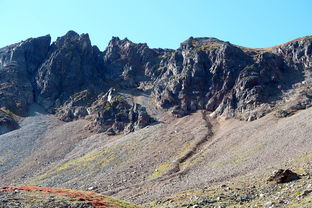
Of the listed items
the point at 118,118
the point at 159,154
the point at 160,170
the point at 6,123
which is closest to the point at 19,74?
the point at 6,123

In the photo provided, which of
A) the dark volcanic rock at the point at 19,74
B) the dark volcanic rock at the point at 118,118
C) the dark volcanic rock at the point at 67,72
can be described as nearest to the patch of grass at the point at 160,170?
the dark volcanic rock at the point at 118,118

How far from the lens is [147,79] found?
593 feet

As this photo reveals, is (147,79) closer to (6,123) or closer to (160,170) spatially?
(6,123)

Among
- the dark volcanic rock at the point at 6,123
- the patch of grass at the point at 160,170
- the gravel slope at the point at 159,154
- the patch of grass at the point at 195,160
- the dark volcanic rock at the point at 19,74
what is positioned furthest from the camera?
the dark volcanic rock at the point at 19,74

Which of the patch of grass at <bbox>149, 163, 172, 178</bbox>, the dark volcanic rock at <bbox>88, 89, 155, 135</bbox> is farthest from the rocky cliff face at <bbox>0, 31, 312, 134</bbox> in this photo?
the patch of grass at <bbox>149, 163, 172, 178</bbox>

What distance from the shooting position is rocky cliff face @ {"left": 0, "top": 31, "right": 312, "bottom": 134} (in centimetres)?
11856

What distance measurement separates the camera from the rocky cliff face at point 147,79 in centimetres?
11856

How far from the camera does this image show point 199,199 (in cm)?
3891

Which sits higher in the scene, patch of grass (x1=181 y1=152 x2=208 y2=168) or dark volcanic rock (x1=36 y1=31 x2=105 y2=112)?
dark volcanic rock (x1=36 y1=31 x2=105 y2=112)

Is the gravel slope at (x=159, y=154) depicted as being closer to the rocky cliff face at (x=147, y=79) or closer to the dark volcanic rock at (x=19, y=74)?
the rocky cliff face at (x=147, y=79)

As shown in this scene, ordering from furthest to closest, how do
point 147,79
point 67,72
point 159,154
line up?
1. point 147,79
2. point 67,72
3. point 159,154

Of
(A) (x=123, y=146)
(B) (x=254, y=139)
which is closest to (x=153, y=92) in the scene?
(A) (x=123, y=146)

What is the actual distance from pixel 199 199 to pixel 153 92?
391ft

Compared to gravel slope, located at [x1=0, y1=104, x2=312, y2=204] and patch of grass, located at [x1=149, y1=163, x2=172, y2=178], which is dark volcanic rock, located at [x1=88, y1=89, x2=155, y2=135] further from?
patch of grass, located at [x1=149, y1=163, x2=172, y2=178]
